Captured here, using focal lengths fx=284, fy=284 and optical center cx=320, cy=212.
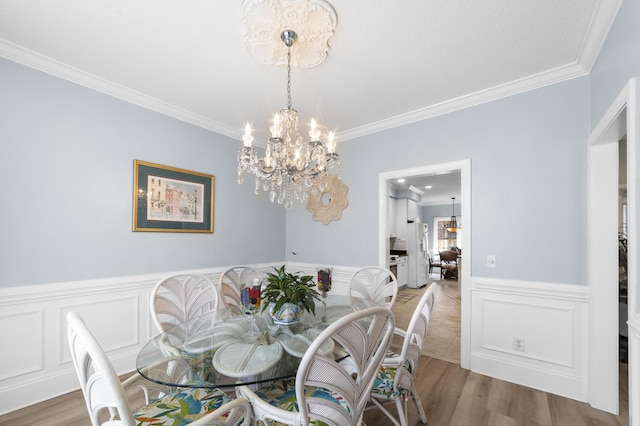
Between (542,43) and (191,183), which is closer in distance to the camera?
(542,43)

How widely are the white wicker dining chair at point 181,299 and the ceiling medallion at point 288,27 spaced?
1800mm

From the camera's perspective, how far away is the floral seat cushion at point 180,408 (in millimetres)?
1263

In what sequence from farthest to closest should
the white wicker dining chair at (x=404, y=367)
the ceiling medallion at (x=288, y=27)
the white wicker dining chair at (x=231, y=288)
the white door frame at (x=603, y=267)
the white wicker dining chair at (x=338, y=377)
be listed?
the white wicker dining chair at (x=231, y=288) → the white door frame at (x=603, y=267) → the ceiling medallion at (x=288, y=27) → the white wicker dining chair at (x=404, y=367) → the white wicker dining chair at (x=338, y=377)

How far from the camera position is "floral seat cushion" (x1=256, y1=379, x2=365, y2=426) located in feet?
4.39

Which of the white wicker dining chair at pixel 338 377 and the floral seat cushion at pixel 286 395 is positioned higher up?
the white wicker dining chair at pixel 338 377

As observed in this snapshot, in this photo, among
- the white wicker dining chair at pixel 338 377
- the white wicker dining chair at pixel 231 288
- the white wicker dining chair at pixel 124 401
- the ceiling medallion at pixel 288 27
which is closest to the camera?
the white wicker dining chair at pixel 124 401

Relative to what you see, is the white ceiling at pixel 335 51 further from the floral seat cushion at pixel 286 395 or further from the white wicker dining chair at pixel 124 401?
the floral seat cushion at pixel 286 395

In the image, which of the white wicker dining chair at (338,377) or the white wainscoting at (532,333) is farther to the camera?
the white wainscoting at (532,333)

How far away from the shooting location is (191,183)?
3.19 metres

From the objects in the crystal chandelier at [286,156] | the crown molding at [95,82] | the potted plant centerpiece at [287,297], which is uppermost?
the crown molding at [95,82]

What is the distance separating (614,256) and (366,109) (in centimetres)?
241

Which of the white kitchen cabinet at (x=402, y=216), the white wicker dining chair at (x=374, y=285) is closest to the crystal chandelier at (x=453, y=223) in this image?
the white kitchen cabinet at (x=402, y=216)

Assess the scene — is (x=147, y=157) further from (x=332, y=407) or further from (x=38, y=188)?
(x=332, y=407)

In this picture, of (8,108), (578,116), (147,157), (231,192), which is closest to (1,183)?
(8,108)
